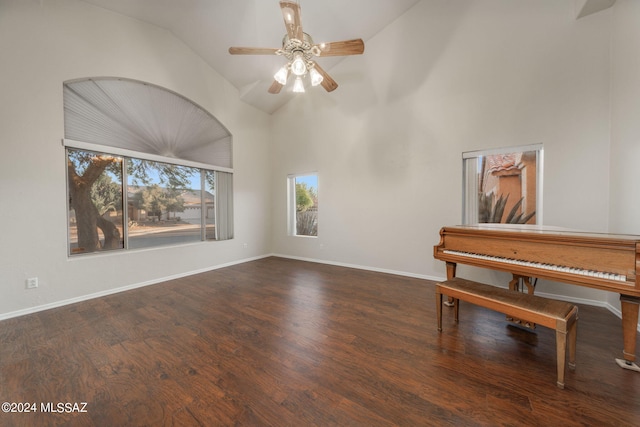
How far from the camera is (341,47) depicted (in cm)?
277

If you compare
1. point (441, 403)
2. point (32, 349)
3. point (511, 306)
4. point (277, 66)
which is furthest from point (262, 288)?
point (277, 66)

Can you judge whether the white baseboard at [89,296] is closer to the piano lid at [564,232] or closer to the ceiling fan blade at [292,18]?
the ceiling fan blade at [292,18]

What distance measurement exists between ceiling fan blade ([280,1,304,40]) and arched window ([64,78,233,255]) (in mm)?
2809

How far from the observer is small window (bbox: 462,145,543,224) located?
3168 mm

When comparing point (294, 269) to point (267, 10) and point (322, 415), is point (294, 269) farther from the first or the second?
point (267, 10)

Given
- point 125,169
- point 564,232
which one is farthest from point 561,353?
point 125,169

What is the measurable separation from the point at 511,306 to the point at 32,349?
4.05 meters

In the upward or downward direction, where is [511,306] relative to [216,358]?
upward

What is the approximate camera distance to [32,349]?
207cm

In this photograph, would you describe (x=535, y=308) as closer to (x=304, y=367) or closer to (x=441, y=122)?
(x=304, y=367)

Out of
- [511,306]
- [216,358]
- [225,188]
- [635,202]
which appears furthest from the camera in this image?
[225,188]

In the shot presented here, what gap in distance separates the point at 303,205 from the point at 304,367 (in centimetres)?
418

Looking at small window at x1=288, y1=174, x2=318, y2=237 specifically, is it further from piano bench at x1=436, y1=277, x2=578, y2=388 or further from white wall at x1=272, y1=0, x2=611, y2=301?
piano bench at x1=436, y1=277, x2=578, y2=388

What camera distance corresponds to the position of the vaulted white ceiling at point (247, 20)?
3.51 m
